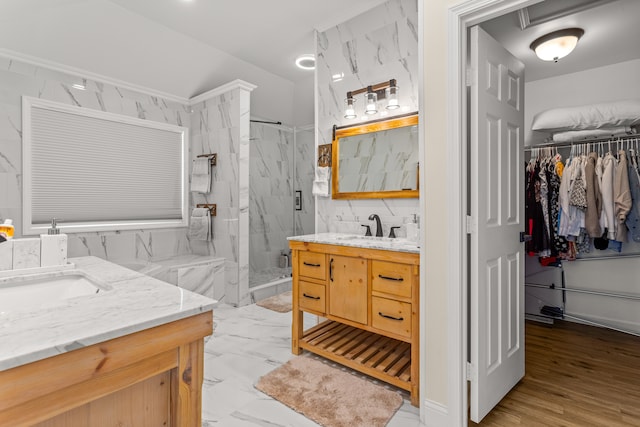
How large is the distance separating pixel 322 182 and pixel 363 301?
1333 millimetres

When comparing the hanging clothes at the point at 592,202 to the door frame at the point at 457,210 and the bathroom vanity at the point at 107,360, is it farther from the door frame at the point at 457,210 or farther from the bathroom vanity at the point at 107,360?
the bathroom vanity at the point at 107,360

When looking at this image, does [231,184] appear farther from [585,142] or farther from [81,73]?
[585,142]

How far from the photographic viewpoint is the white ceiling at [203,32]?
2561mm

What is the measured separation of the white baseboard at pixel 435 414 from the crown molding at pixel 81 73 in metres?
4.15

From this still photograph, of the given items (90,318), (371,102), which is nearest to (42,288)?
(90,318)

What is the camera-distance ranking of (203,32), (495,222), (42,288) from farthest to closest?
(203,32)
(495,222)
(42,288)

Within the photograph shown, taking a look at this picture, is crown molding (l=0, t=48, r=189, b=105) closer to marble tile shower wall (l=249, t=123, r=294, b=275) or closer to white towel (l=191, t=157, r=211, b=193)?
white towel (l=191, t=157, r=211, b=193)

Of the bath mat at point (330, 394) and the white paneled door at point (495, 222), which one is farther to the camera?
the bath mat at point (330, 394)

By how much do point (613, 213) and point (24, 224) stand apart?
5.38 m

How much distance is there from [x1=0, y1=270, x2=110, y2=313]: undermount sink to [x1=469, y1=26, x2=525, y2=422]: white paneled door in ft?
5.88

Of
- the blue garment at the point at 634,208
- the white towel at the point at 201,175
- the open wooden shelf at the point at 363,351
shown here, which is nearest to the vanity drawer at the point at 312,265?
the open wooden shelf at the point at 363,351

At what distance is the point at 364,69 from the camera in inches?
116

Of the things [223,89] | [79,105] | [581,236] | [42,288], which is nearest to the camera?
[42,288]

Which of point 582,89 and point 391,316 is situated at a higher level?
point 582,89
